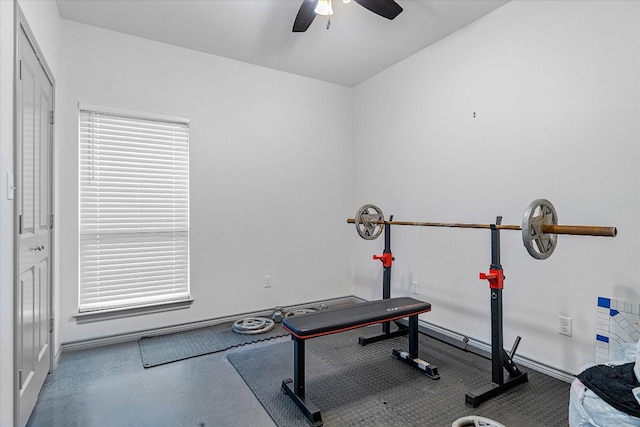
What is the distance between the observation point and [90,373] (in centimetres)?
240

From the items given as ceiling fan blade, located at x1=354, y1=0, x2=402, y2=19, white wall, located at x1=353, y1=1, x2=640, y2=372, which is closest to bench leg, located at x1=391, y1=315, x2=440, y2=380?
white wall, located at x1=353, y1=1, x2=640, y2=372

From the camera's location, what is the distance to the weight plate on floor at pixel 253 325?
124 inches

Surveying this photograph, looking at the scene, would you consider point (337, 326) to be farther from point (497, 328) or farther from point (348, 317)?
point (497, 328)

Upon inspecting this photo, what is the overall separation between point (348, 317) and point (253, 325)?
4.61ft

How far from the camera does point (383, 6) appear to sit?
2223mm

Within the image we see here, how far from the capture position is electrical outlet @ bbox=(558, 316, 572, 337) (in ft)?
7.35

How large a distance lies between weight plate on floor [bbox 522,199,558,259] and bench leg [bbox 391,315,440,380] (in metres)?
0.99

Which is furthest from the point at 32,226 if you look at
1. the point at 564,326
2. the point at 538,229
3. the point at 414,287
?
the point at 564,326

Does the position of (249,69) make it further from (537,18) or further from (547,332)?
(547,332)

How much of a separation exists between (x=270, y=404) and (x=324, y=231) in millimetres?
2273

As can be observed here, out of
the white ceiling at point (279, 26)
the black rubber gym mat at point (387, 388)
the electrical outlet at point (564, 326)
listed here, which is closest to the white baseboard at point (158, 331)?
the black rubber gym mat at point (387, 388)

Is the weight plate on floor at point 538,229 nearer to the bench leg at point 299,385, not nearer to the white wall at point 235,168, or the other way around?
the bench leg at point 299,385

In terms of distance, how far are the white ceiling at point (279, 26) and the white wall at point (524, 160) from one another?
0.28 metres

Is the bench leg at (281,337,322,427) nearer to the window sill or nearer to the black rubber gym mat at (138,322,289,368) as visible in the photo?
the black rubber gym mat at (138,322,289,368)
